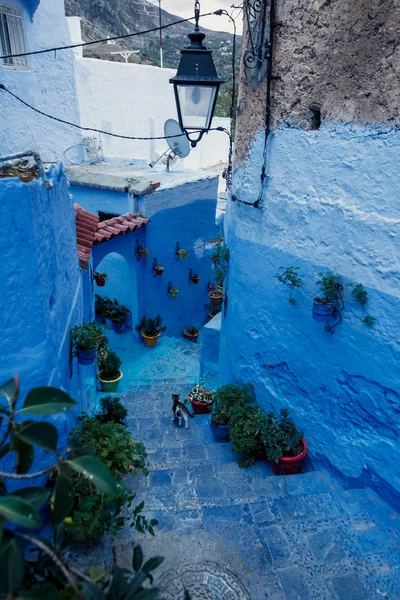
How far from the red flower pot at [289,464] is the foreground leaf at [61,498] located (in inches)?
137

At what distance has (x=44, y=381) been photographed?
3533 millimetres

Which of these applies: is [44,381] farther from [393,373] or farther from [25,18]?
[25,18]

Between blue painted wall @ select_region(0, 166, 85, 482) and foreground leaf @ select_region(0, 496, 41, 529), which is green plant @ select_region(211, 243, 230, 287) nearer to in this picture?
blue painted wall @ select_region(0, 166, 85, 482)

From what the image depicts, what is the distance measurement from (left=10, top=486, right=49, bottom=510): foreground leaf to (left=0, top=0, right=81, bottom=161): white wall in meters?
9.80

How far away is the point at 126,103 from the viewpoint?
49.5 feet

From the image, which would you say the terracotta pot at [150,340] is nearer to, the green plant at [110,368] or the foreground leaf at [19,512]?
the green plant at [110,368]

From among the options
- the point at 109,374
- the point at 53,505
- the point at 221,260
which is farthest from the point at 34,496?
the point at 109,374

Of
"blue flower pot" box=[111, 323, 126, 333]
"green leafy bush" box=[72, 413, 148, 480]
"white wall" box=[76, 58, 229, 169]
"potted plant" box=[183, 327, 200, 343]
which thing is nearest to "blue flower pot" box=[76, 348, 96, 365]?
"green leafy bush" box=[72, 413, 148, 480]

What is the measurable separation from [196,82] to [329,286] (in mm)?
2532

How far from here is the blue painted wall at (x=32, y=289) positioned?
3.05 m

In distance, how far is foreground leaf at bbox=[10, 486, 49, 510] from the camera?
1910mm

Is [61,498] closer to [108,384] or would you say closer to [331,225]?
[331,225]

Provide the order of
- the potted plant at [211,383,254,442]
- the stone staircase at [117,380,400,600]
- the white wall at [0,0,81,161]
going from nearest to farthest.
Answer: the stone staircase at [117,380,400,600]
the potted plant at [211,383,254,442]
the white wall at [0,0,81,161]

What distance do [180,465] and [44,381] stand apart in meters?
2.39
